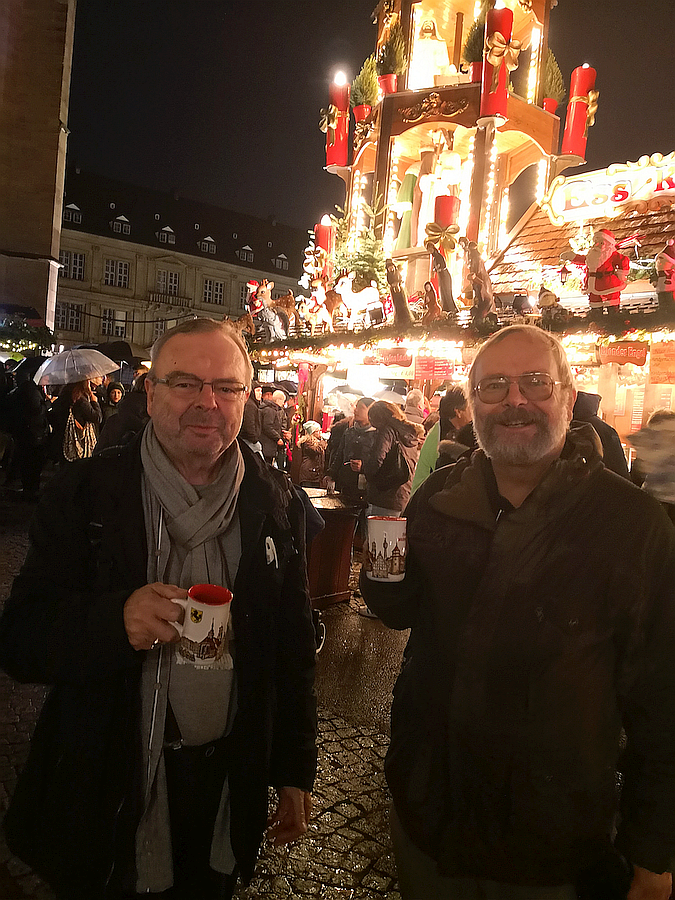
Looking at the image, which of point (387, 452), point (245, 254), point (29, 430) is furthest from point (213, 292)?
point (387, 452)

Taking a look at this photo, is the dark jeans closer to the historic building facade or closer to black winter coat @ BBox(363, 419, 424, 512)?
black winter coat @ BBox(363, 419, 424, 512)

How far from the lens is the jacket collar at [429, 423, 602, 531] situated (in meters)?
1.83

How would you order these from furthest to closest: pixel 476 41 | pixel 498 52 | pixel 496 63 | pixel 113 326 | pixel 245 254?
1. pixel 245 254
2. pixel 113 326
3. pixel 476 41
4. pixel 496 63
5. pixel 498 52

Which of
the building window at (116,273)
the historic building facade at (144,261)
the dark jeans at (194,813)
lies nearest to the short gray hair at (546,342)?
the dark jeans at (194,813)

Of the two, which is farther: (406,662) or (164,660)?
(406,662)

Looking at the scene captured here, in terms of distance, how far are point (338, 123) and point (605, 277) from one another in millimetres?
11911

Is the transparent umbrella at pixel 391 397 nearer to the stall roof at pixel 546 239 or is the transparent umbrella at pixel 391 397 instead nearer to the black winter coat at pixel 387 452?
the stall roof at pixel 546 239

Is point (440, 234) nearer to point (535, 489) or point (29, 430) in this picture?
point (29, 430)

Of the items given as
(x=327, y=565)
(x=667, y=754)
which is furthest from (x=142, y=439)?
(x=327, y=565)

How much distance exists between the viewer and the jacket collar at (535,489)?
1826 mm

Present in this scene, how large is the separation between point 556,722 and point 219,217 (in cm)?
6212

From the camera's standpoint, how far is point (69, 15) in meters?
30.0

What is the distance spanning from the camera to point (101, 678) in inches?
68.8

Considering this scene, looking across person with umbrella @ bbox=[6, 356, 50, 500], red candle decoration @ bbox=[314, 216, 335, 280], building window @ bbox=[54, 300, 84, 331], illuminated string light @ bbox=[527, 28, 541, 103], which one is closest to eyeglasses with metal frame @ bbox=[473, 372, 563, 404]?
person with umbrella @ bbox=[6, 356, 50, 500]
